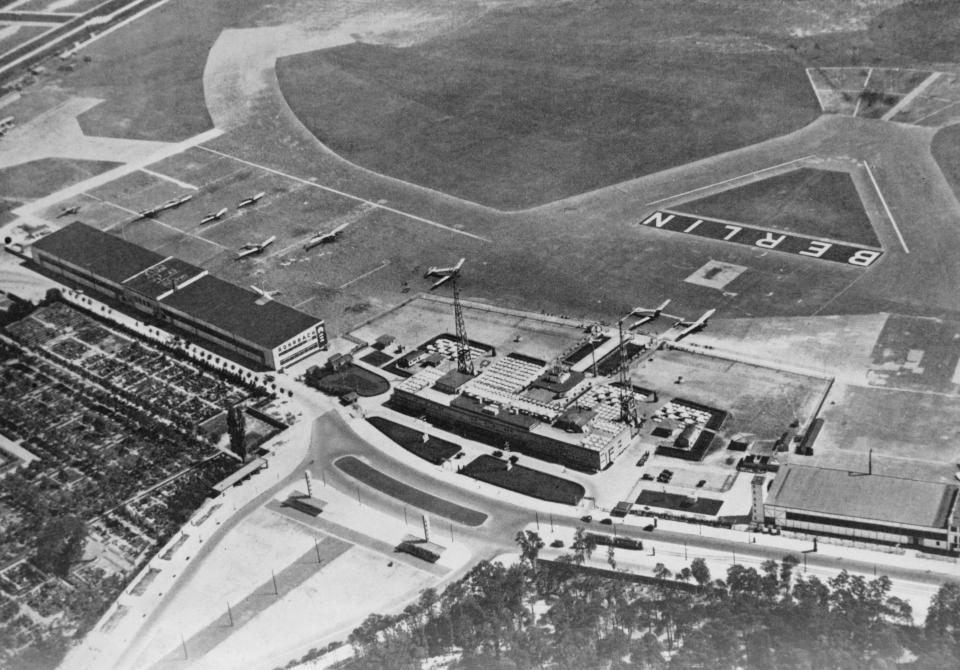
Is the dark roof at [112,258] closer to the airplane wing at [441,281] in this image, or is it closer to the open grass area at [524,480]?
the airplane wing at [441,281]

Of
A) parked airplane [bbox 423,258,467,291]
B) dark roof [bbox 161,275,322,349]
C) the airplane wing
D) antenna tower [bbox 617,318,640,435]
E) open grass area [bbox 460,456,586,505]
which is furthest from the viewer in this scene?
parked airplane [bbox 423,258,467,291]

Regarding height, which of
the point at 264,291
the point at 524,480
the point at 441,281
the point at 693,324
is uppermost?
the point at 264,291

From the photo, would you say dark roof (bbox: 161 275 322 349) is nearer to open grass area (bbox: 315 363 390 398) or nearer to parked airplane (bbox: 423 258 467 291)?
open grass area (bbox: 315 363 390 398)


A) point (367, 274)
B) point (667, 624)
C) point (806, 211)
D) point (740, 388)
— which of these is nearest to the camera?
point (667, 624)

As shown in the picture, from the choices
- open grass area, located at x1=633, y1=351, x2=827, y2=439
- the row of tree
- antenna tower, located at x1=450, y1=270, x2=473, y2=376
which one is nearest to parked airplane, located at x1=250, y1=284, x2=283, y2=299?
antenna tower, located at x1=450, y1=270, x2=473, y2=376

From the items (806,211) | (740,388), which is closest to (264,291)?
(740,388)

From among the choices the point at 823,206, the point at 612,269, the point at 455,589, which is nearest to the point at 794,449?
the point at 455,589

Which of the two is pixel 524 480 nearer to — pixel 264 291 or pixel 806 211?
pixel 264 291

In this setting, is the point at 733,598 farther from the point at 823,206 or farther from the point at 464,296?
the point at 823,206
